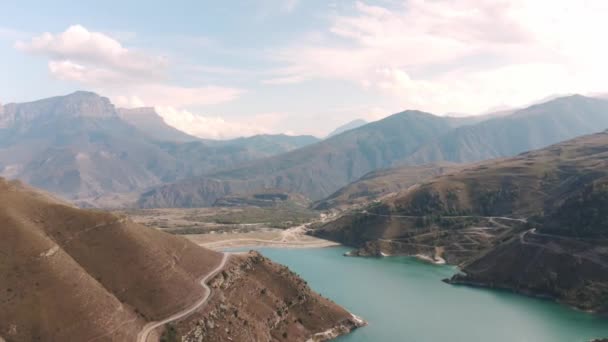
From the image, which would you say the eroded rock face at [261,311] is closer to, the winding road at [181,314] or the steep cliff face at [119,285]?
the steep cliff face at [119,285]

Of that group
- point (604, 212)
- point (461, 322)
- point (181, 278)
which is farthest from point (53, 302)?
point (604, 212)

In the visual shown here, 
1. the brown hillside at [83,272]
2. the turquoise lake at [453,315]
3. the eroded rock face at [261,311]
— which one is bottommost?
the turquoise lake at [453,315]

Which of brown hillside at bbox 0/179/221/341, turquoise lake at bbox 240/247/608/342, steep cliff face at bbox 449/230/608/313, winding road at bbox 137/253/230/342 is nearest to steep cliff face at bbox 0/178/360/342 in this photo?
brown hillside at bbox 0/179/221/341

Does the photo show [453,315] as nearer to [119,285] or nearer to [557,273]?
[557,273]

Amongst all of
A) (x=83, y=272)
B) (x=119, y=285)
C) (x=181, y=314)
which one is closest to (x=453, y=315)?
(x=181, y=314)

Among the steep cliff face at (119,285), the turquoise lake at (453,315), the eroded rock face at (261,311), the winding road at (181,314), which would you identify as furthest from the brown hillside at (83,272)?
the turquoise lake at (453,315)
